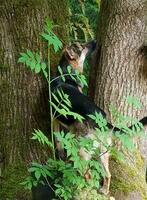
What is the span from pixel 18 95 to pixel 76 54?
0.81 metres

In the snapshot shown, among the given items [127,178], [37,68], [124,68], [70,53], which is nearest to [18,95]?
[70,53]

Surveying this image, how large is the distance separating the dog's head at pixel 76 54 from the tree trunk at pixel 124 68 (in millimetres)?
219

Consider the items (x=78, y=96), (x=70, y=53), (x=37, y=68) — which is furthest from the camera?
(x=70, y=53)

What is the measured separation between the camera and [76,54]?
213 inches

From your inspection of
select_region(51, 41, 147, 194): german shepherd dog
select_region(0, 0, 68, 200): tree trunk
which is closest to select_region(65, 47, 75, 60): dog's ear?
select_region(51, 41, 147, 194): german shepherd dog

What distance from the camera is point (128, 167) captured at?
536 cm

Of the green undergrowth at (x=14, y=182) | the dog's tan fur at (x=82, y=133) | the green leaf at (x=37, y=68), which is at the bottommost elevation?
the green undergrowth at (x=14, y=182)

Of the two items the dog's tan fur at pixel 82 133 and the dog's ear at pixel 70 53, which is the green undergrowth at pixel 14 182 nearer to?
the dog's tan fur at pixel 82 133

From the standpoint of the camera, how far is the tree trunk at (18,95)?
5.36 m

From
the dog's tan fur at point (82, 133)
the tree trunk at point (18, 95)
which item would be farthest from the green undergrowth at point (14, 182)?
the dog's tan fur at point (82, 133)

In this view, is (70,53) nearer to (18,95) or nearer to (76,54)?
(76,54)

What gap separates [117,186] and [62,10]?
7.11 ft

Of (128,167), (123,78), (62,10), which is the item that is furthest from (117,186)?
(62,10)

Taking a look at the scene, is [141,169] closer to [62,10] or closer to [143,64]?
[143,64]
